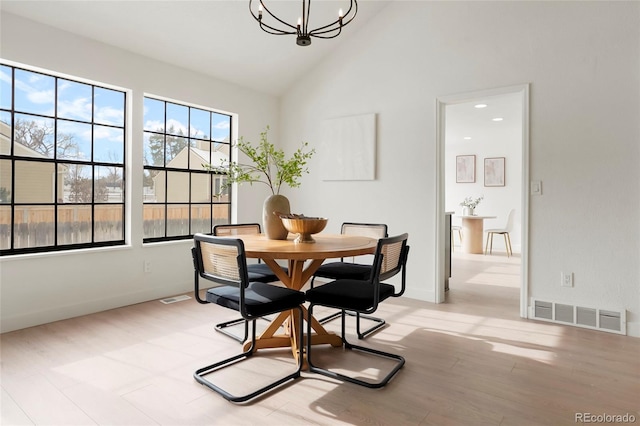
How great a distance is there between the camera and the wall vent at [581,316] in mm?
3318

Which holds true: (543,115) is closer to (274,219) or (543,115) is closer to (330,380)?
(274,219)

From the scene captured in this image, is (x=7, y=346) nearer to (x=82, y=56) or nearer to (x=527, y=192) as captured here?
(x=82, y=56)

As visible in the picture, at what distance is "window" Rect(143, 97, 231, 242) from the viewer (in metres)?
4.30

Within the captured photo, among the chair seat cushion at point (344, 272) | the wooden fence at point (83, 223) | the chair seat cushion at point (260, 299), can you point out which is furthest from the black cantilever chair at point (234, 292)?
the wooden fence at point (83, 223)

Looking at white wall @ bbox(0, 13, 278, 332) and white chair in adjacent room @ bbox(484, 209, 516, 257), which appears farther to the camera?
white chair in adjacent room @ bbox(484, 209, 516, 257)

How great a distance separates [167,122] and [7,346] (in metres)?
2.56

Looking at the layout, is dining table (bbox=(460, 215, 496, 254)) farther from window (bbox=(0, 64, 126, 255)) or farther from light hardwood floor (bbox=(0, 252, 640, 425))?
window (bbox=(0, 64, 126, 255))

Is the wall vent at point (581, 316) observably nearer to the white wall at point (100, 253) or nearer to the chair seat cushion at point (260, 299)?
the chair seat cushion at point (260, 299)

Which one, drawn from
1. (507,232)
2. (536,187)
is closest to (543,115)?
(536,187)

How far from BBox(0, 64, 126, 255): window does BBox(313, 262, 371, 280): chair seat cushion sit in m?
2.16

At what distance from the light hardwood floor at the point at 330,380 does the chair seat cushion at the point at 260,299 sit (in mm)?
454

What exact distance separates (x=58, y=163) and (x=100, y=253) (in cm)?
88

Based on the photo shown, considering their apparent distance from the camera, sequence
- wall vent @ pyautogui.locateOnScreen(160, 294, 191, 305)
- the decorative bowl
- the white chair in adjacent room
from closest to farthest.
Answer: the decorative bowl → wall vent @ pyautogui.locateOnScreen(160, 294, 191, 305) → the white chair in adjacent room

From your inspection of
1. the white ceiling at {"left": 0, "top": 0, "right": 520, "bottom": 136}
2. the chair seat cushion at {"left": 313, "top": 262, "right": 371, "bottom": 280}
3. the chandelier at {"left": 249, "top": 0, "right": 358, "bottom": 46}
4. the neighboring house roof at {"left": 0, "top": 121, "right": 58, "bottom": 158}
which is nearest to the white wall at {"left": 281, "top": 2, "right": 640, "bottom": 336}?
the white ceiling at {"left": 0, "top": 0, "right": 520, "bottom": 136}
